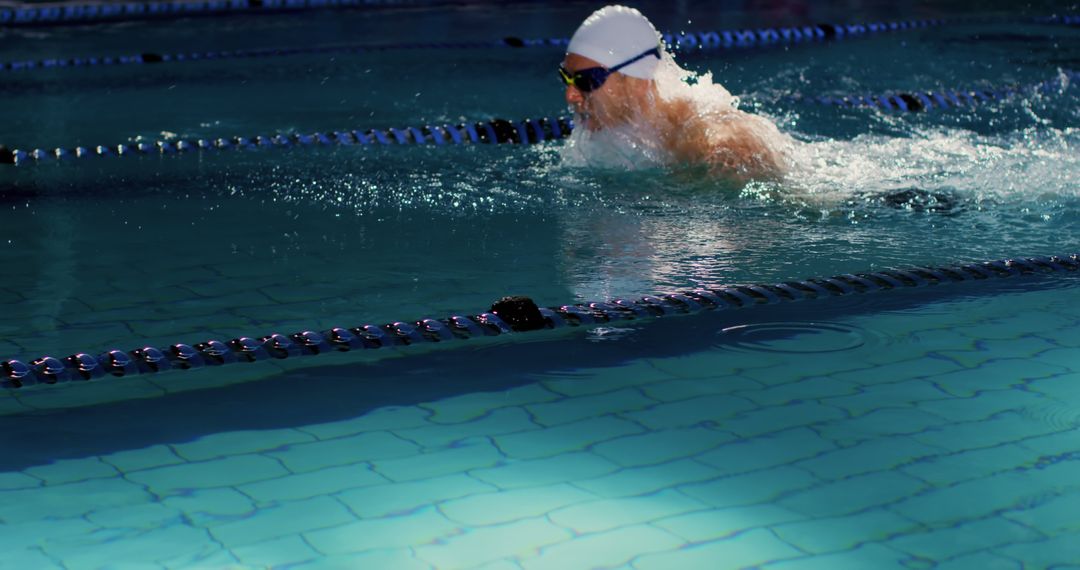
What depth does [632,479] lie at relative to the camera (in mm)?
2520

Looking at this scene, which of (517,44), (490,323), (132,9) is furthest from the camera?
(132,9)

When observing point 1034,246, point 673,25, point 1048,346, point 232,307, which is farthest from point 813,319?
point 673,25

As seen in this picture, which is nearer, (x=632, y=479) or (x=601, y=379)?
(x=632, y=479)

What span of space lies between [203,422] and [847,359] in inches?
52.9

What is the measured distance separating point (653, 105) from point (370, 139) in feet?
4.14

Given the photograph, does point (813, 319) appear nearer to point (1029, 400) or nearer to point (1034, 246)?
point (1029, 400)

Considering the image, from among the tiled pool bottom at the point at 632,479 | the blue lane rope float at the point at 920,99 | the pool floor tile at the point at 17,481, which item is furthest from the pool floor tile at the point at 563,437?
the blue lane rope float at the point at 920,99

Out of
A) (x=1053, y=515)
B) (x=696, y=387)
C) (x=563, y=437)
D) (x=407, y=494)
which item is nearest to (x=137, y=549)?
(x=407, y=494)

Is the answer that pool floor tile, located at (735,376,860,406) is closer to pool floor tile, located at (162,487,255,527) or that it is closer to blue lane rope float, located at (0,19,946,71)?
pool floor tile, located at (162,487,255,527)

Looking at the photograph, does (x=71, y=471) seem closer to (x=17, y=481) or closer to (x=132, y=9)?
(x=17, y=481)

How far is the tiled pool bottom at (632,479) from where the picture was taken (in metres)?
2.26

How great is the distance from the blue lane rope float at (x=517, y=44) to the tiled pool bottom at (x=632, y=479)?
16.2 ft

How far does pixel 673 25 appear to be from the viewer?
8.78m

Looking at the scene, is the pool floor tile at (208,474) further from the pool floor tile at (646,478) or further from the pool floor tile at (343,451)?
the pool floor tile at (646,478)
